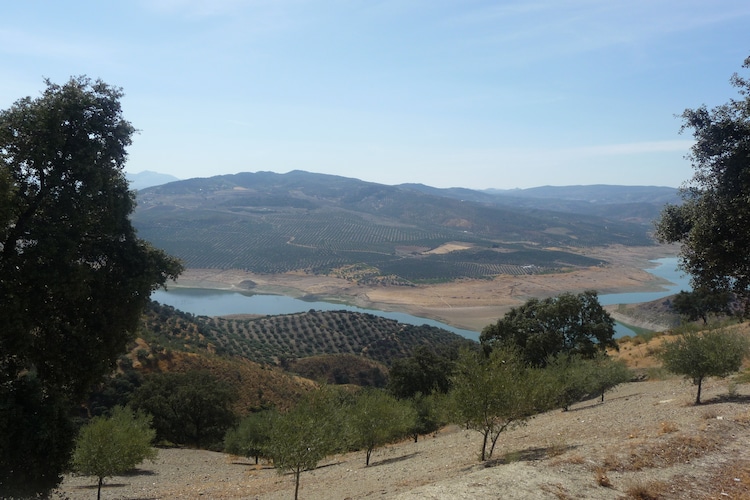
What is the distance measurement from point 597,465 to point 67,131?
584 inches

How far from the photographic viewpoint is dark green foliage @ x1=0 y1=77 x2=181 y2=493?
10961mm

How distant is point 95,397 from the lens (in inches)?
1444

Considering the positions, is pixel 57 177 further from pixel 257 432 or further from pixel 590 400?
pixel 590 400

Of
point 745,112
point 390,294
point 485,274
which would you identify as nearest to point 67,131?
point 745,112

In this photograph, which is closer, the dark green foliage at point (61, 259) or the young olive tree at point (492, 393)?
the dark green foliage at point (61, 259)

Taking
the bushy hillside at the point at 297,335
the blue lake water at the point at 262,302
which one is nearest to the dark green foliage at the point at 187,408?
the bushy hillside at the point at 297,335

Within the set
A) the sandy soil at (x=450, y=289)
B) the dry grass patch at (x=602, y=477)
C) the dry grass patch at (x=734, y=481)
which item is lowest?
the sandy soil at (x=450, y=289)

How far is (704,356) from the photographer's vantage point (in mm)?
15859

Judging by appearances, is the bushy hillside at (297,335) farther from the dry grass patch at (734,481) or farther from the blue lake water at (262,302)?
the dry grass patch at (734,481)

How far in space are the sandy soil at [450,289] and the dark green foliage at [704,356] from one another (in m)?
75.4

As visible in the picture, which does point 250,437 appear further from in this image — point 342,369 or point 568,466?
point 342,369

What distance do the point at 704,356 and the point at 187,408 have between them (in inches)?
1320

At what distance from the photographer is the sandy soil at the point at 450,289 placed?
344 feet

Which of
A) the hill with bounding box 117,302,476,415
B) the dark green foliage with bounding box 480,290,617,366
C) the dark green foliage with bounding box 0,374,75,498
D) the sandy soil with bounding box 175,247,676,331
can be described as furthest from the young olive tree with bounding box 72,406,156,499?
the sandy soil with bounding box 175,247,676,331
